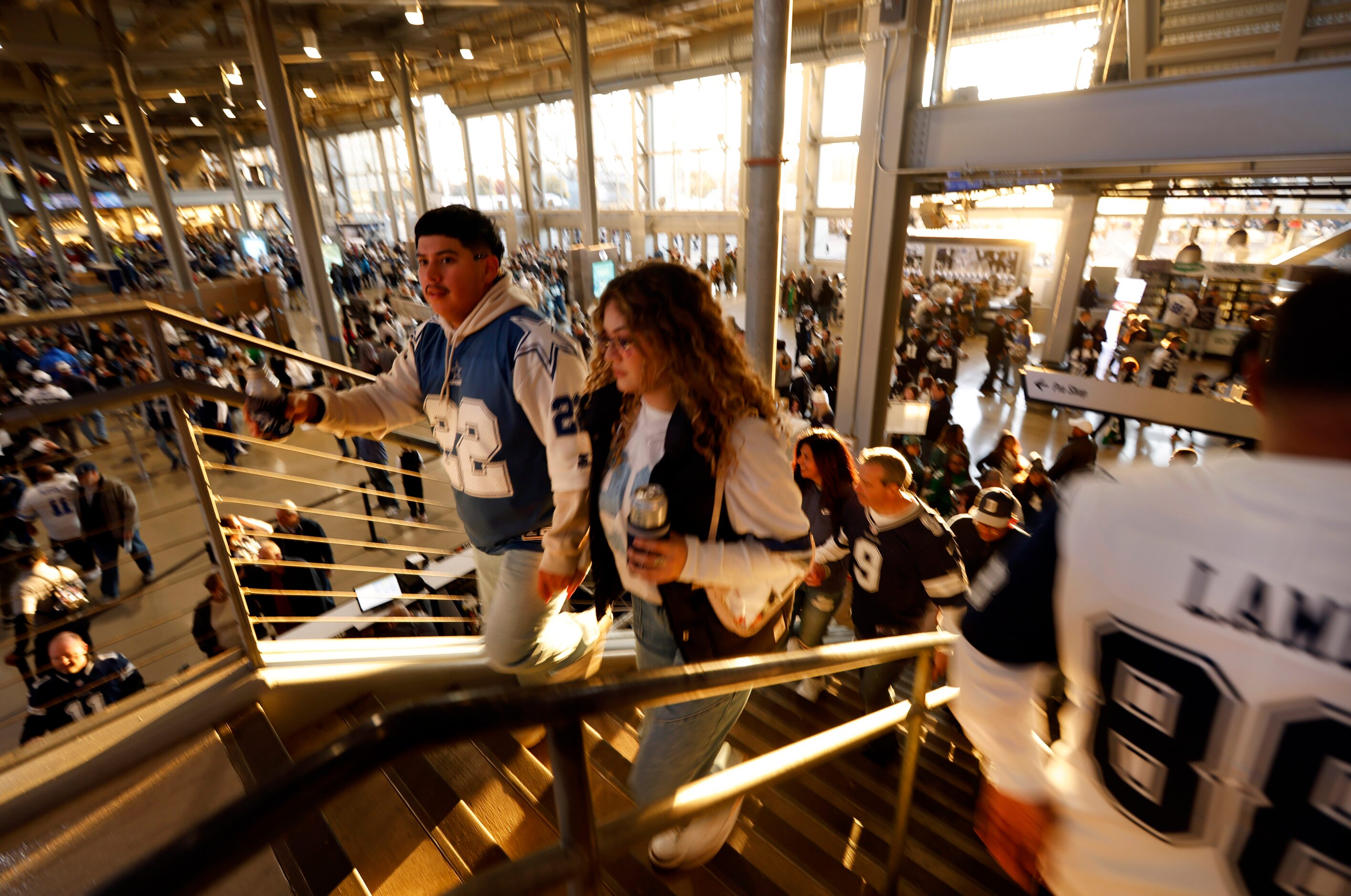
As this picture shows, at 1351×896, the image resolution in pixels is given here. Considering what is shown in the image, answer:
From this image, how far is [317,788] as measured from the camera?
1.84 ft

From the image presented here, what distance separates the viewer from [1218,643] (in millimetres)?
796

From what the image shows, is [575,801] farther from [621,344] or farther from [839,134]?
[839,134]

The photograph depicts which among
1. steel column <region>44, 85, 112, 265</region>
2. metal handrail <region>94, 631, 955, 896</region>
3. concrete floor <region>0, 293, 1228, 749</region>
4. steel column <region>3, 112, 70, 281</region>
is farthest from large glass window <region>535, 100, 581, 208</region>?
metal handrail <region>94, 631, 955, 896</region>

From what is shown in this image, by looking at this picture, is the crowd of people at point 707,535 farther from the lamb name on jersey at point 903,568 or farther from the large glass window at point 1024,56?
the large glass window at point 1024,56

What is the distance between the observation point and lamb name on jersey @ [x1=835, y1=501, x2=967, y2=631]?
277 centimetres

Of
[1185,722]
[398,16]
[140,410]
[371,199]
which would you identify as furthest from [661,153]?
[1185,722]

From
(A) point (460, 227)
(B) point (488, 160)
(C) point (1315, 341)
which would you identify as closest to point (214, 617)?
(A) point (460, 227)

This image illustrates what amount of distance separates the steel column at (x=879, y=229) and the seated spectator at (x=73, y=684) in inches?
274

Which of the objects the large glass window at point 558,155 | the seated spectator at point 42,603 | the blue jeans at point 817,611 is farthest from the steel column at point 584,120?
the blue jeans at point 817,611

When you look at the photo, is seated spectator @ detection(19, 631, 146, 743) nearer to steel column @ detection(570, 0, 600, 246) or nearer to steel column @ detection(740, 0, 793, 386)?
steel column @ detection(740, 0, 793, 386)

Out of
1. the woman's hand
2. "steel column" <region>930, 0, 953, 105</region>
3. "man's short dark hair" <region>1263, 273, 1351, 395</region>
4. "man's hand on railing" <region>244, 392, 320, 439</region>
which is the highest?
"steel column" <region>930, 0, 953, 105</region>

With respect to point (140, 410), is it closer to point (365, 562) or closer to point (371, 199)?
point (365, 562)

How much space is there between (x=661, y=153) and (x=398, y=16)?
907 cm

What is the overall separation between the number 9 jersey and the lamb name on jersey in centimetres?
176
